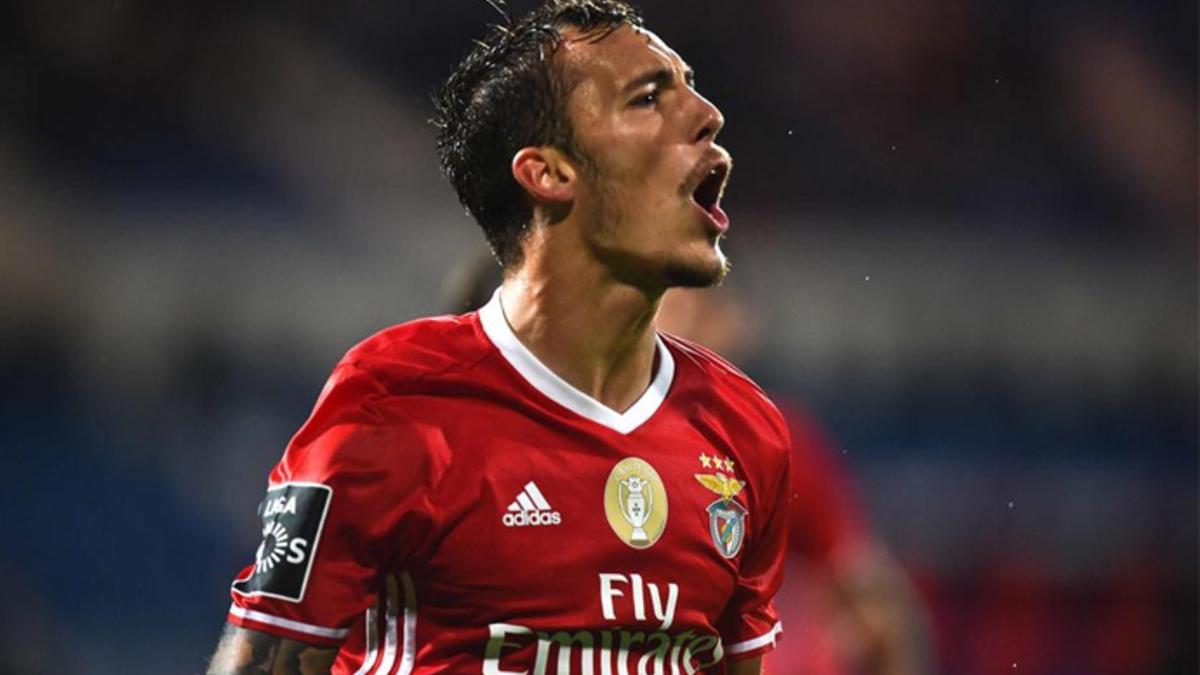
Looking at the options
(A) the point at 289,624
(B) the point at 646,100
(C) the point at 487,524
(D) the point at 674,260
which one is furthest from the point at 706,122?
(A) the point at 289,624

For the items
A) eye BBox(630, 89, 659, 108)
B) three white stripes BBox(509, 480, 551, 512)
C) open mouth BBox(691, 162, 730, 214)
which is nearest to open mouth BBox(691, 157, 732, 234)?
open mouth BBox(691, 162, 730, 214)

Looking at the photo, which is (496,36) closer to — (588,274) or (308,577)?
(588,274)

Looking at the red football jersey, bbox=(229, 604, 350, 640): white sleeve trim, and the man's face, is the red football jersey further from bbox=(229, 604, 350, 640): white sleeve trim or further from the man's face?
the man's face

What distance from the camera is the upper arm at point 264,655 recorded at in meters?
2.31

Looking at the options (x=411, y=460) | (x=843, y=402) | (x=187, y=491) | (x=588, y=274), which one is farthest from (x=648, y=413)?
(x=843, y=402)

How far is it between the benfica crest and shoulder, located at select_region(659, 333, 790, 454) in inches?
5.1

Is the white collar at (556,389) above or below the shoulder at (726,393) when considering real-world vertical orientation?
below

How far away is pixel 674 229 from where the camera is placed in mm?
2600

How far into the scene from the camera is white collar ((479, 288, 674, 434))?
101 inches

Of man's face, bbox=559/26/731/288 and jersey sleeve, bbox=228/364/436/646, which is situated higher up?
man's face, bbox=559/26/731/288

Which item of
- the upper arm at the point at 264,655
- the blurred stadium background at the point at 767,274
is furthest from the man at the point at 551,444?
the blurred stadium background at the point at 767,274

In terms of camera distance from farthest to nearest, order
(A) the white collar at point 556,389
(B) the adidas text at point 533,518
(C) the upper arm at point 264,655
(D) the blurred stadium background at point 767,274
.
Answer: (D) the blurred stadium background at point 767,274
(A) the white collar at point 556,389
(B) the adidas text at point 533,518
(C) the upper arm at point 264,655

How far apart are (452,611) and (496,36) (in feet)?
3.12

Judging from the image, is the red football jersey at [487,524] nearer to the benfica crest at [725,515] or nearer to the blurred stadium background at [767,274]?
the benfica crest at [725,515]
